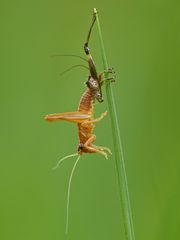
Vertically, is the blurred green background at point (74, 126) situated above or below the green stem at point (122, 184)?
above

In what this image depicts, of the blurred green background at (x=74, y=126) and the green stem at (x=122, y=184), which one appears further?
the blurred green background at (x=74, y=126)

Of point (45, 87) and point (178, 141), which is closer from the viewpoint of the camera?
point (178, 141)

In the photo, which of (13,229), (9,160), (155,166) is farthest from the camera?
(9,160)

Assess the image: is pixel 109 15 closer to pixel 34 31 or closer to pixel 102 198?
pixel 34 31

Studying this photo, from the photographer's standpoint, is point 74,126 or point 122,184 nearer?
point 122,184

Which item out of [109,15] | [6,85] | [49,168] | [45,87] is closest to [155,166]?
[49,168]

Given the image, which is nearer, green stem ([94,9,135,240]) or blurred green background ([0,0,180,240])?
green stem ([94,9,135,240])

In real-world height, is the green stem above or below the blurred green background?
below

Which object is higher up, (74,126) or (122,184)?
(74,126)
